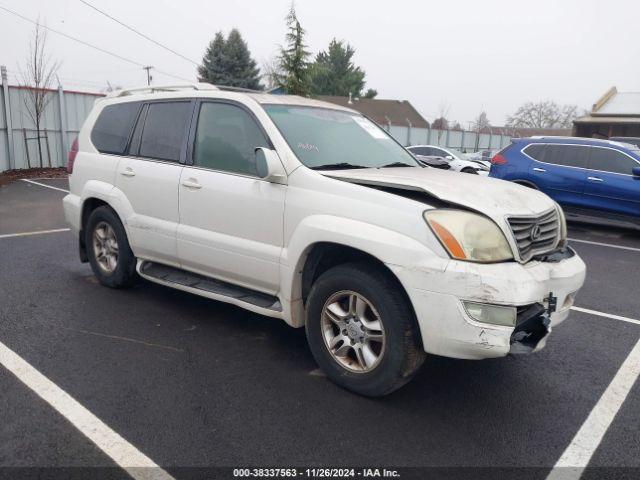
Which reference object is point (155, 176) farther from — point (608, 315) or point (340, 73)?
point (340, 73)

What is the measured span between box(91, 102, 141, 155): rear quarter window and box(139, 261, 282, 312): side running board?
1.20m

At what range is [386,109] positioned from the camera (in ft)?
179

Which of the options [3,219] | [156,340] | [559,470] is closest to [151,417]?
[156,340]

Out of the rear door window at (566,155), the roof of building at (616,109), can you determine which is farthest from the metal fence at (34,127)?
the roof of building at (616,109)

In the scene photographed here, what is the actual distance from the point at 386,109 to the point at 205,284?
5289cm

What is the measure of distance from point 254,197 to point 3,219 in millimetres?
7402

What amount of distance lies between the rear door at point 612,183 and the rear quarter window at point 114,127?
26.9ft

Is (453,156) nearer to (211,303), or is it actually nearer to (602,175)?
(602,175)

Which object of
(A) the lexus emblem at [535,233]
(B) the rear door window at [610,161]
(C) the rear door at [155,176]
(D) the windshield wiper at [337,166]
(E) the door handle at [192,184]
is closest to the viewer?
(A) the lexus emblem at [535,233]

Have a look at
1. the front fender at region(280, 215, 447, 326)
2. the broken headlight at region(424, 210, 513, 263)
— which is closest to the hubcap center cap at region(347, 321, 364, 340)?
the front fender at region(280, 215, 447, 326)

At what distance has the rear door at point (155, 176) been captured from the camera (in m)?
4.38

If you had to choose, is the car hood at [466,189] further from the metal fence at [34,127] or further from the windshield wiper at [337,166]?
the metal fence at [34,127]

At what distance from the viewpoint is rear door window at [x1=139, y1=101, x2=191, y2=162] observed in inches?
175

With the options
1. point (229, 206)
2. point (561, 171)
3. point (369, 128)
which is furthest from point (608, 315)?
point (561, 171)
